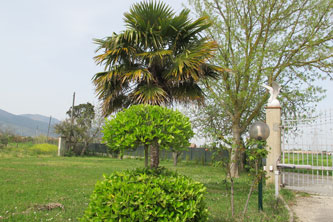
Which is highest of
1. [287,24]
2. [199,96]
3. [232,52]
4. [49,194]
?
[287,24]

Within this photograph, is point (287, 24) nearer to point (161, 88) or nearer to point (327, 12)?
point (327, 12)

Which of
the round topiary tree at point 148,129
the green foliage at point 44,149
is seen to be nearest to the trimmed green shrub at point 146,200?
the round topiary tree at point 148,129

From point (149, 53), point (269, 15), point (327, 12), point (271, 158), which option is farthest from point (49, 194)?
point (327, 12)

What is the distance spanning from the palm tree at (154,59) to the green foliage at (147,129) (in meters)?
2.93

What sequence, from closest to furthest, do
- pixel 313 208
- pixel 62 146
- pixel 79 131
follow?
pixel 313 208 → pixel 62 146 → pixel 79 131

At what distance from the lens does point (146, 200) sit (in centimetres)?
285

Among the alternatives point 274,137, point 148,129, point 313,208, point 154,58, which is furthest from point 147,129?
point 274,137

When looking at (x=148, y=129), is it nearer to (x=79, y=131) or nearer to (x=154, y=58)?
(x=154, y=58)

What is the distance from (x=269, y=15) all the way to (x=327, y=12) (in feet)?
7.35

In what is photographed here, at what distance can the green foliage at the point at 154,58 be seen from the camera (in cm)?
674

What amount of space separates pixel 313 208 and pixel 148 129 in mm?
5282

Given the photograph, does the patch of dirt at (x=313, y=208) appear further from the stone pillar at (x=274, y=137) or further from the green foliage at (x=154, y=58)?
the green foliage at (x=154, y=58)

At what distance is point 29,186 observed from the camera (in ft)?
24.4

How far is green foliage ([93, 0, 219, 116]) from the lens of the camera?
674 cm
